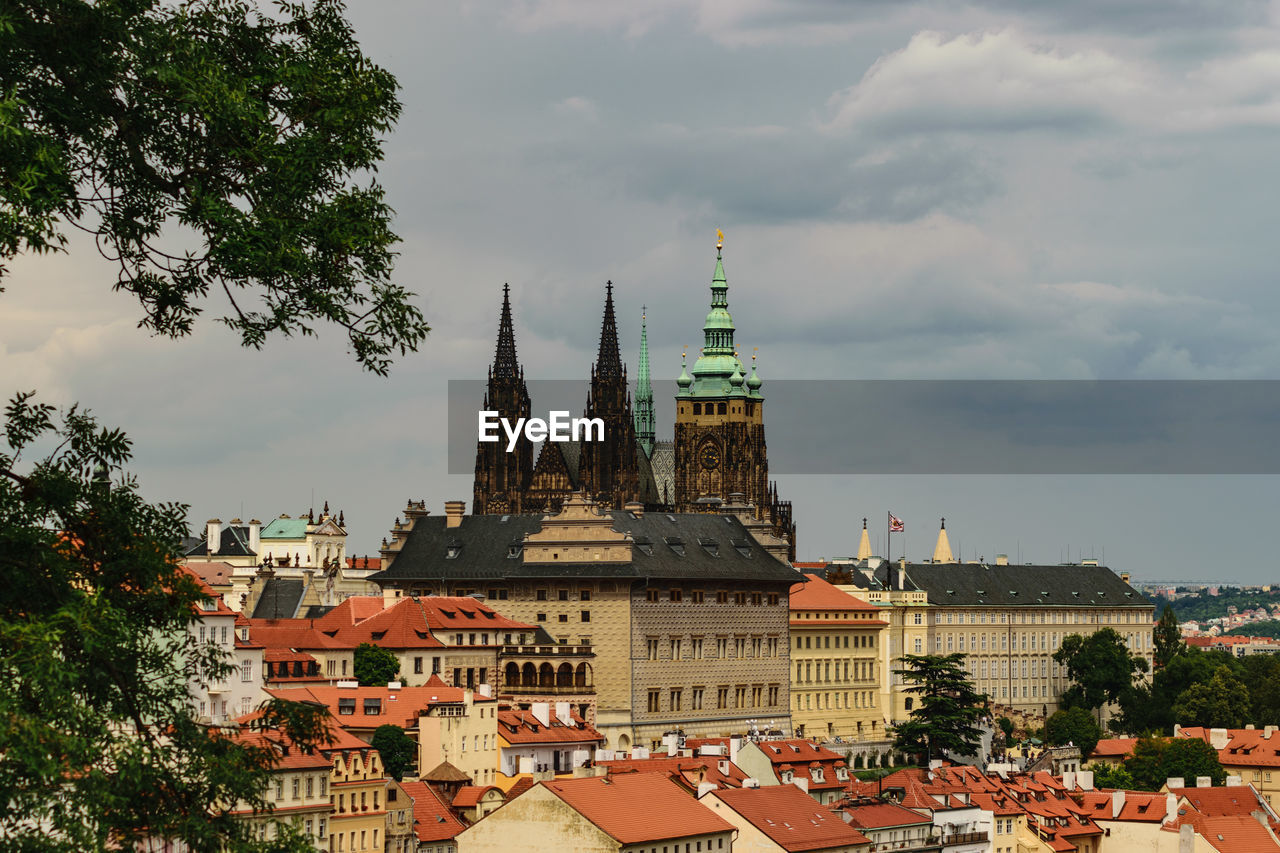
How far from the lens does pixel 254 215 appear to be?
72.8 ft

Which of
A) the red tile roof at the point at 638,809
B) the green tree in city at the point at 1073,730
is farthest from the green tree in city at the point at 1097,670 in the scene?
the red tile roof at the point at 638,809

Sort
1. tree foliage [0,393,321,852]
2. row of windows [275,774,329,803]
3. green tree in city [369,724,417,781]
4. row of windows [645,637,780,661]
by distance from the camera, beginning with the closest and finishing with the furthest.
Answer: tree foliage [0,393,321,852] < row of windows [275,774,329,803] < green tree in city [369,724,417,781] < row of windows [645,637,780,661]

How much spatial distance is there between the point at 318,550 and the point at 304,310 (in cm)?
17804

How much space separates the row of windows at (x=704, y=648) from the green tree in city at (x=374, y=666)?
1970 centimetres

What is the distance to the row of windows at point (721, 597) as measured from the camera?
132 meters

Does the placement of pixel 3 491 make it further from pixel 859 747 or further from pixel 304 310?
pixel 859 747

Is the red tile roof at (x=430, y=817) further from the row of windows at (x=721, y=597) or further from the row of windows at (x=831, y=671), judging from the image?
the row of windows at (x=831, y=671)

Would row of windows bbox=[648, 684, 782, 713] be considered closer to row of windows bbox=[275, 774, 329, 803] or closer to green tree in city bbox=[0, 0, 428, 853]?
row of windows bbox=[275, 774, 329, 803]

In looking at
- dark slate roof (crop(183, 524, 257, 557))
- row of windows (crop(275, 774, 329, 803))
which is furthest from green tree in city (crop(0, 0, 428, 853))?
dark slate roof (crop(183, 524, 257, 557))

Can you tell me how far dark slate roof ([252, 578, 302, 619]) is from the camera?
5517 inches

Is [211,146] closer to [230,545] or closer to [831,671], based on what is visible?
[831,671]

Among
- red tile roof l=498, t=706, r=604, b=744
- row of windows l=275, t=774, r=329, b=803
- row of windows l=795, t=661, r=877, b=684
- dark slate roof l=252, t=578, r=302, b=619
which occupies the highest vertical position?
dark slate roof l=252, t=578, r=302, b=619

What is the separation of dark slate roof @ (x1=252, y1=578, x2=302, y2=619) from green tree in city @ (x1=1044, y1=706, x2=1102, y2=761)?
5089 centimetres

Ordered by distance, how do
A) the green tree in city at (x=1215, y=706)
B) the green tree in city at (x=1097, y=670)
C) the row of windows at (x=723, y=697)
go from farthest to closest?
1. the green tree in city at (x=1097, y=670)
2. the green tree in city at (x=1215, y=706)
3. the row of windows at (x=723, y=697)
